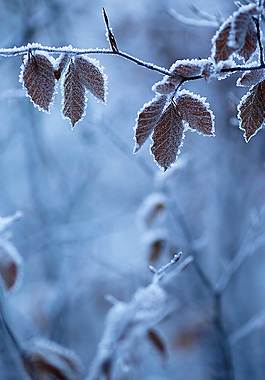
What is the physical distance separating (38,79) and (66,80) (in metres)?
0.05

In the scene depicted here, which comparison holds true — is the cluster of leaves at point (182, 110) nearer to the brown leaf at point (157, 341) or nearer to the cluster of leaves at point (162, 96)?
the cluster of leaves at point (162, 96)

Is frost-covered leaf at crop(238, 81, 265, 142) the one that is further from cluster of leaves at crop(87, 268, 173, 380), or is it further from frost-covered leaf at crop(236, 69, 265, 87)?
cluster of leaves at crop(87, 268, 173, 380)

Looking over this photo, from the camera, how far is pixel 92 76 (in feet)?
3.18

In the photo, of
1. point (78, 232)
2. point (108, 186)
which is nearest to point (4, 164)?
point (108, 186)

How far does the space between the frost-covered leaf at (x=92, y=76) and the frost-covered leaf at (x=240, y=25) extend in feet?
0.76

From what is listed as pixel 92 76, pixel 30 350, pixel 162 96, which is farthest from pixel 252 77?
pixel 30 350

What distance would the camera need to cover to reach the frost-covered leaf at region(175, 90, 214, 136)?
0.96m

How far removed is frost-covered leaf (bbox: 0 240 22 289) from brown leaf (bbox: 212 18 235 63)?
877 mm

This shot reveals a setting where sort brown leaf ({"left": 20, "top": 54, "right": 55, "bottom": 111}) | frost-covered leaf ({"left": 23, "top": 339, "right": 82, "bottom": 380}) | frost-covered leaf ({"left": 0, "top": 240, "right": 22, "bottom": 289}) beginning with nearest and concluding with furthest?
brown leaf ({"left": 20, "top": 54, "right": 55, "bottom": 111})
frost-covered leaf ({"left": 0, "top": 240, "right": 22, "bottom": 289})
frost-covered leaf ({"left": 23, "top": 339, "right": 82, "bottom": 380})

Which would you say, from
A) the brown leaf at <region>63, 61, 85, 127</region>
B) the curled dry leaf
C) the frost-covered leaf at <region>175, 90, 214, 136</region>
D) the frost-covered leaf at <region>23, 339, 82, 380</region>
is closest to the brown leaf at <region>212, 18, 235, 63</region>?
the curled dry leaf

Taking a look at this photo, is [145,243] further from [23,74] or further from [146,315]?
[23,74]

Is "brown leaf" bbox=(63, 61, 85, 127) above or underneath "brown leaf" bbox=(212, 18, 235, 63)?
above

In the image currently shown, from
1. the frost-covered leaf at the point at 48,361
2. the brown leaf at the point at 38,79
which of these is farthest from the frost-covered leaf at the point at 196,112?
the frost-covered leaf at the point at 48,361

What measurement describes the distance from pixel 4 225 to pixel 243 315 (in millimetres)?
3477
